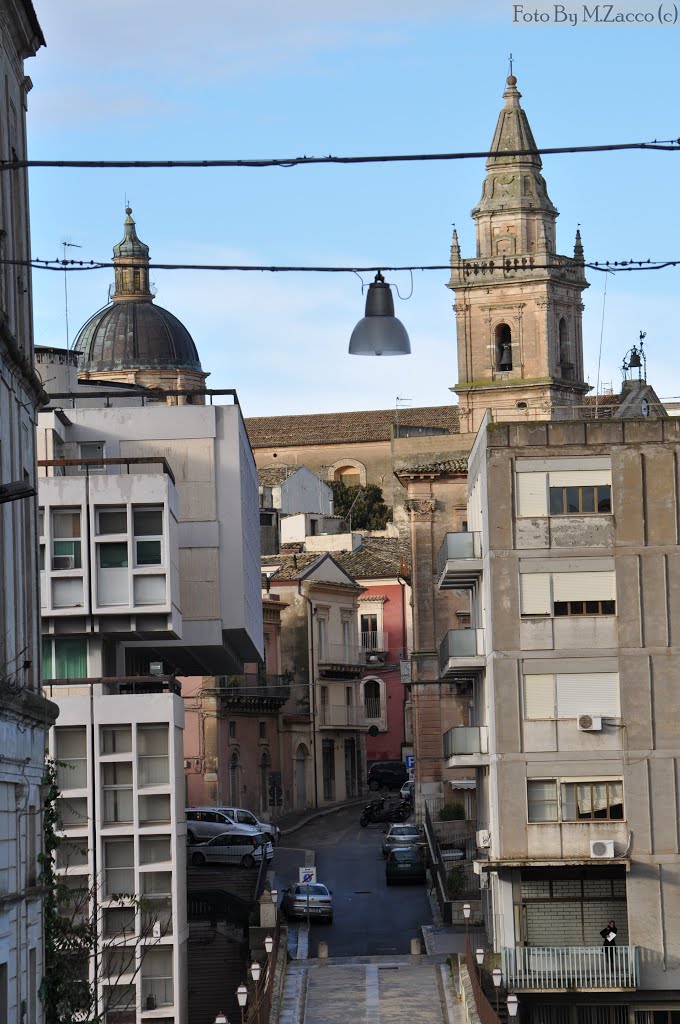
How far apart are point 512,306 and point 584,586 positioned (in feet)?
163

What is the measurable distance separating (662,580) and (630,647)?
5.32 ft

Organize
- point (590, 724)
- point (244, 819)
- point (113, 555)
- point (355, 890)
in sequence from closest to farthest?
point (590, 724), point (113, 555), point (355, 890), point (244, 819)

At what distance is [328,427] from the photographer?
140 m

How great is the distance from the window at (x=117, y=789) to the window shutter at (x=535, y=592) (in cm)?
930

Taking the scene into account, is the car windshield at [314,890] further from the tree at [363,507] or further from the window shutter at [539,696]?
the tree at [363,507]

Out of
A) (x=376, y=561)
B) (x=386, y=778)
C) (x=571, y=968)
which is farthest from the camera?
(x=376, y=561)

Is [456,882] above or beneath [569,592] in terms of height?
beneath

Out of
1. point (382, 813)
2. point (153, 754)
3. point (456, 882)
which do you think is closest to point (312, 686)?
point (382, 813)

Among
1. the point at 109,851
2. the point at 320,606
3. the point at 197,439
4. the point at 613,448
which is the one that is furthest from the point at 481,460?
the point at 320,606

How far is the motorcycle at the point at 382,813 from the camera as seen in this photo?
3076 inches

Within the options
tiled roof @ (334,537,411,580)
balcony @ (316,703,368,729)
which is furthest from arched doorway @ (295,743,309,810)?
tiled roof @ (334,537,411,580)

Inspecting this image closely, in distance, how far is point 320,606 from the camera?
3639 inches

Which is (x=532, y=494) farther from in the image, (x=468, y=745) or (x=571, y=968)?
(x=571, y=968)

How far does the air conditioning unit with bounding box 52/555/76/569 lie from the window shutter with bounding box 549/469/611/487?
1079 centimetres
